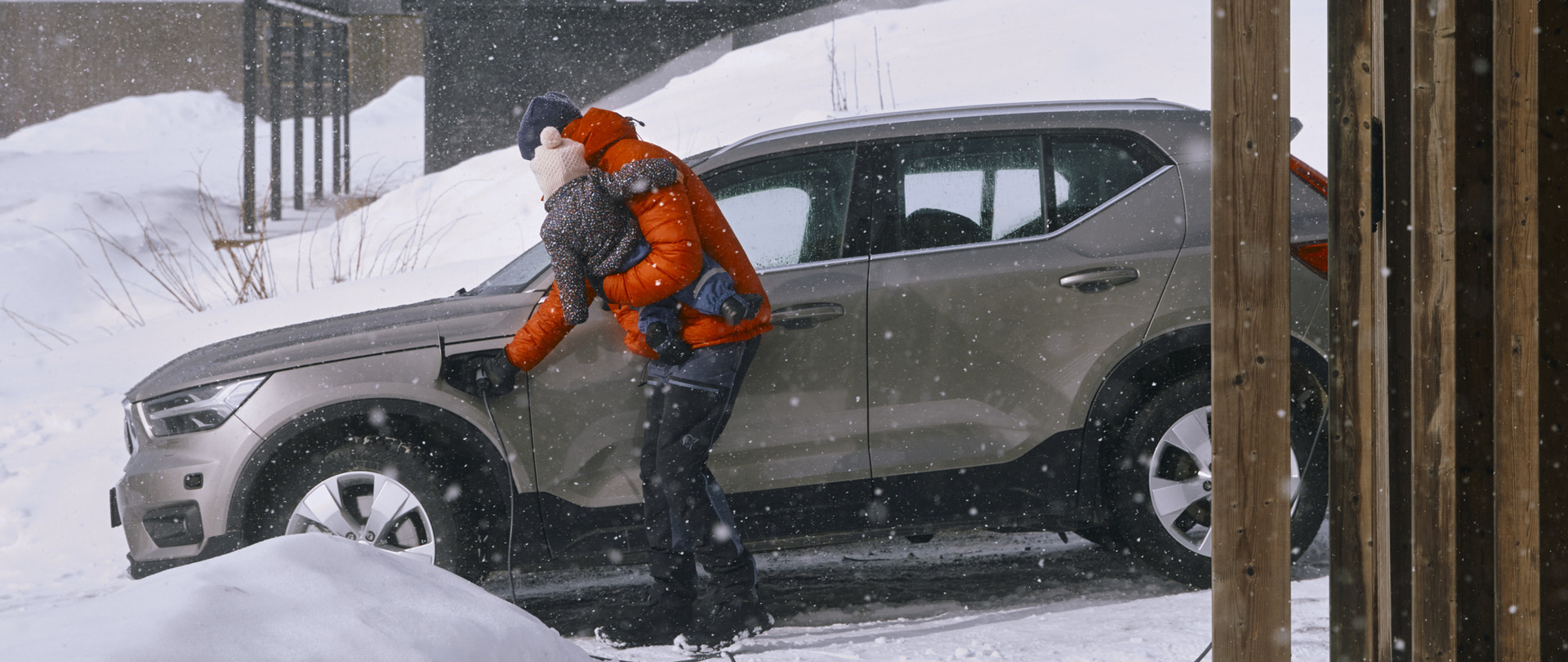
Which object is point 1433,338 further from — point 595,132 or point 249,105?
point 249,105

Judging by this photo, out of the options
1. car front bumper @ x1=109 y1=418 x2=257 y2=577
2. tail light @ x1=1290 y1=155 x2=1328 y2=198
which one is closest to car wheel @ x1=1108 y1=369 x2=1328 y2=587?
tail light @ x1=1290 y1=155 x2=1328 y2=198

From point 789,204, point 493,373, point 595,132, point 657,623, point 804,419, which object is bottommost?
point 657,623

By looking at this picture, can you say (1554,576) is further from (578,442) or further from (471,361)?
(471,361)

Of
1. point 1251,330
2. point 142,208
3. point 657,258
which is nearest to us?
point 1251,330

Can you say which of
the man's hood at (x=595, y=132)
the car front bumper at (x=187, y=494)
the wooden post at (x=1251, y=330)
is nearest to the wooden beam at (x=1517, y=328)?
the wooden post at (x=1251, y=330)

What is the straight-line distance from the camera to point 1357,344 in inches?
95.3

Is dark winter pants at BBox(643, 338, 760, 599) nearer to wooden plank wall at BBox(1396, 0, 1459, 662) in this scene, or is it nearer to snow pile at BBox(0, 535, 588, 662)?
snow pile at BBox(0, 535, 588, 662)

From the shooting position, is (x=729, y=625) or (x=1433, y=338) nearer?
(x=1433, y=338)

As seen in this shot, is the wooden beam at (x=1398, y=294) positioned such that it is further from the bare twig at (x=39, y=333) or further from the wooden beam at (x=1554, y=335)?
the bare twig at (x=39, y=333)

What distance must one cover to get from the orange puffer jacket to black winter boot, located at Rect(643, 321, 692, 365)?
3 cm

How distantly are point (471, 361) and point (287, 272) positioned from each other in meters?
9.45

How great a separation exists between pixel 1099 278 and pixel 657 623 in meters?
1.84

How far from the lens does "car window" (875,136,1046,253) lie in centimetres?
377

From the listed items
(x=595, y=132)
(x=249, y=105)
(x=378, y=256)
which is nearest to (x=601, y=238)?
(x=595, y=132)
